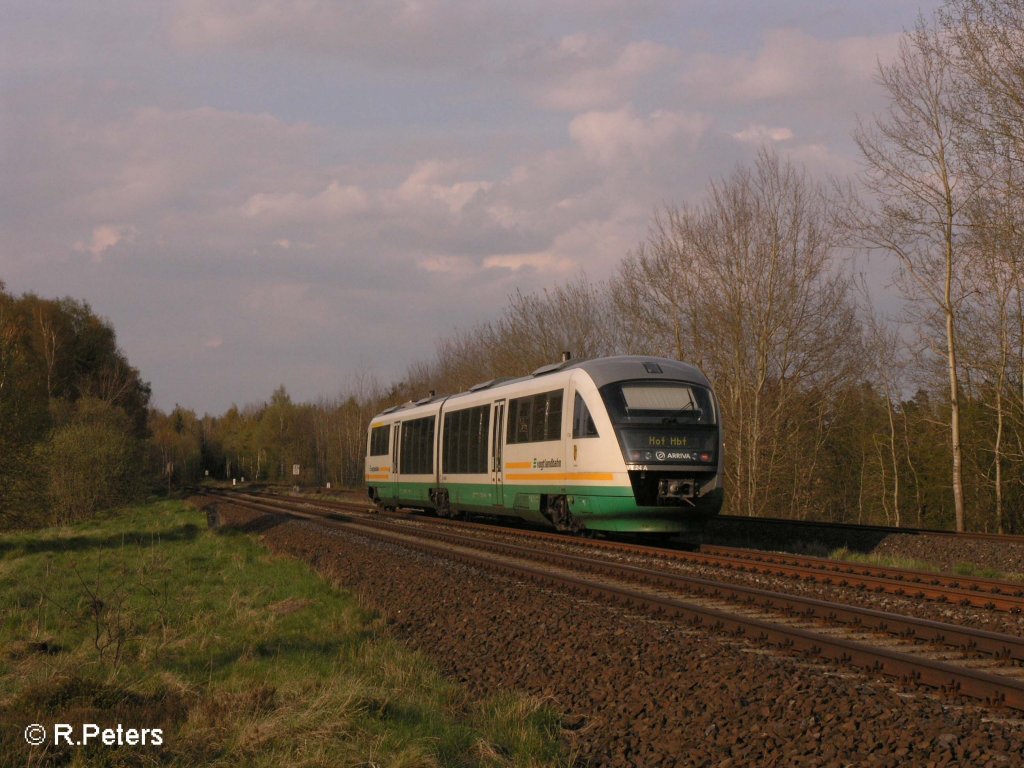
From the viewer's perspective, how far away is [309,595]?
523 inches

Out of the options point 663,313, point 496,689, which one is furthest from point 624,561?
point 663,313

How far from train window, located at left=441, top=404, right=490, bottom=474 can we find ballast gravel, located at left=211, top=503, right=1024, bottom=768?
36.4 feet

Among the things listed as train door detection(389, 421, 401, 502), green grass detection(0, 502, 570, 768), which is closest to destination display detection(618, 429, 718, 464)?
green grass detection(0, 502, 570, 768)

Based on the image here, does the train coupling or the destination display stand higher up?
the destination display

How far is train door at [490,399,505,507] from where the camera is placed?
21.0 meters

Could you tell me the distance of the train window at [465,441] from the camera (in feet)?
73.2

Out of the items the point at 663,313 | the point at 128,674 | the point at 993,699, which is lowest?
the point at 128,674

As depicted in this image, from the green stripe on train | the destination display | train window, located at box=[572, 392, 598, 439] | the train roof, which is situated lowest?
the green stripe on train

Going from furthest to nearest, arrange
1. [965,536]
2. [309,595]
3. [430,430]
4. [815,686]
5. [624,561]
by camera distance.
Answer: [430,430], [965,536], [624,561], [309,595], [815,686]

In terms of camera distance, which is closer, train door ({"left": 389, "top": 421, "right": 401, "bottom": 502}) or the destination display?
the destination display

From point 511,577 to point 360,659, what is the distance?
4988mm

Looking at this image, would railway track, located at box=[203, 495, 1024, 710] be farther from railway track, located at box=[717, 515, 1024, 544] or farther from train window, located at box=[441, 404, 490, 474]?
train window, located at box=[441, 404, 490, 474]

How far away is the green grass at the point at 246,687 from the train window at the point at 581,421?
17.1ft

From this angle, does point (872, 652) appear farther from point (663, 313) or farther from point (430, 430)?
point (663, 313)
